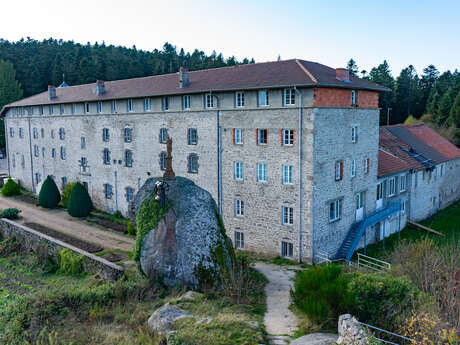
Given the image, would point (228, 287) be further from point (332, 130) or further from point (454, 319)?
point (332, 130)

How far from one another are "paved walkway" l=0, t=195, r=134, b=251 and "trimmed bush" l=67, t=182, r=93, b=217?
0.68 meters

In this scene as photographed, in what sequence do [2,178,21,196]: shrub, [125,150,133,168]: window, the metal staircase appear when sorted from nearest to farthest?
the metal staircase → [125,150,133,168]: window → [2,178,21,196]: shrub

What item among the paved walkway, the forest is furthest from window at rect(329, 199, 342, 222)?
the forest

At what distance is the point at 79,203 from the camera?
33500 millimetres

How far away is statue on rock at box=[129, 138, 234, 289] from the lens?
1516 centimetres

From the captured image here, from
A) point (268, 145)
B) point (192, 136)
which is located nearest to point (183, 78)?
point (192, 136)

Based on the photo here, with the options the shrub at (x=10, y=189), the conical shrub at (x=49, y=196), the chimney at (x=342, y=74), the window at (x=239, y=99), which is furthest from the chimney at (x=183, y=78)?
the shrub at (x=10, y=189)

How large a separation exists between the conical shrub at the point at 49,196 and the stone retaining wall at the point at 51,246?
6.49 m

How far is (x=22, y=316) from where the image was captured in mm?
13117

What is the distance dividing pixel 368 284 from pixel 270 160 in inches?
471

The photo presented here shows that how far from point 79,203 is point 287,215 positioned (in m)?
19.5

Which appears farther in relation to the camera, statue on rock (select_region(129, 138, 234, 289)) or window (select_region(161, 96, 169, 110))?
window (select_region(161, 96, 169, 110))

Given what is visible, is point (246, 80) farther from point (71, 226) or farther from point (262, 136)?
point (71, 226)

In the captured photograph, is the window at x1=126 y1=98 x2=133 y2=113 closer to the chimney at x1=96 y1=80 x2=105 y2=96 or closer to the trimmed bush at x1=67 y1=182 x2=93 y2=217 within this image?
the chimney at x1=96 y1=80 x2=105 y2=96
